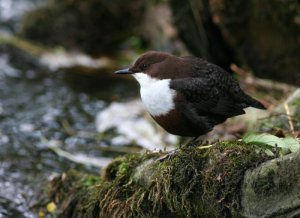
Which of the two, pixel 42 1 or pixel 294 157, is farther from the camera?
pixel 42 1

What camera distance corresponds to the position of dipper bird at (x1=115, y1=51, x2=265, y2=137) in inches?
147

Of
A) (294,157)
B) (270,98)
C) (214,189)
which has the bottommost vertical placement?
(270,98)

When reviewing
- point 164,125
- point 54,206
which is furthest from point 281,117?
point 54,206

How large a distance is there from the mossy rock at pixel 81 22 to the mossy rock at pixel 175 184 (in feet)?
19.7

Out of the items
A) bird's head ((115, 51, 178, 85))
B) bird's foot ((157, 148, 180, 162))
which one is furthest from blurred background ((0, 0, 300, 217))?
bird's foot ((157, 148, 180, 162))

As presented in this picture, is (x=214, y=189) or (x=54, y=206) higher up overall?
(x=214, y=189)

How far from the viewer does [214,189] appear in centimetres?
313

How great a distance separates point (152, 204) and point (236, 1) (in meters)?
3.84

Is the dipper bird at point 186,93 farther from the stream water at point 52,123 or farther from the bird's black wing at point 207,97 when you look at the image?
the stream water at point 52,123

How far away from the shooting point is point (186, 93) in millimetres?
3760

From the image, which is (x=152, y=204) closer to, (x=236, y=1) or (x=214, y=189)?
(x=214, y=189)

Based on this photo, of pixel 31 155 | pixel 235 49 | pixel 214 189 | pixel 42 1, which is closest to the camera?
pixel 214 189

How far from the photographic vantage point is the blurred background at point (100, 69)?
19.0ft

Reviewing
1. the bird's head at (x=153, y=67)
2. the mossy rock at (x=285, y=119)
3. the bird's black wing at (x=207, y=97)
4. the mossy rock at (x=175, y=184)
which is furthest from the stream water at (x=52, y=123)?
the mossy rock at (x=285, y=119)
